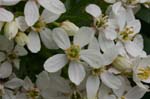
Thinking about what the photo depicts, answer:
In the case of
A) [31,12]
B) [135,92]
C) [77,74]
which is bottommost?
[135,92]

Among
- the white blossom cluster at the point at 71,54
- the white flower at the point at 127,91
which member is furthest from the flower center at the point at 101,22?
the white flower at the point at 127,91

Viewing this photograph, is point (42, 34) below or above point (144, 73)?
above

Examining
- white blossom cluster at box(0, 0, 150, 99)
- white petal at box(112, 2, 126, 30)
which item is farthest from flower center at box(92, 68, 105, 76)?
white petal at box(112, 2, 126, 30)

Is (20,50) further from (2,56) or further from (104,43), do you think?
(104,43)

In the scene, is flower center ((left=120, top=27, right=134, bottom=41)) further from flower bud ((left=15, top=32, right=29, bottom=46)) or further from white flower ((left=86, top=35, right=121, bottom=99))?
flower bud ((left=15, top=32, right=29, bottom=46))

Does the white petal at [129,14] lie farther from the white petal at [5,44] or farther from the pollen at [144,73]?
the white petal at [5,44]

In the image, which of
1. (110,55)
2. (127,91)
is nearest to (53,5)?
(110,55)

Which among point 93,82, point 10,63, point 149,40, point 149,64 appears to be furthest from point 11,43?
point 149,40
